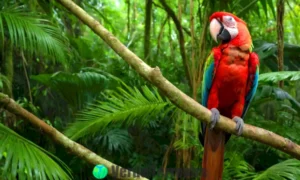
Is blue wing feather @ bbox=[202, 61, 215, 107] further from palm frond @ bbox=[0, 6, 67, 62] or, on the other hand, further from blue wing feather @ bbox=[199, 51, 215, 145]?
palm frond @ bbox=[0, 6, 67, 62]

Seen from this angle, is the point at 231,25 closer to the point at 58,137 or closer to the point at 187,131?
the point at 187,131

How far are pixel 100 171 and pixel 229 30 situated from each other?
716 millimetres

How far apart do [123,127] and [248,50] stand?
1258 millimetres

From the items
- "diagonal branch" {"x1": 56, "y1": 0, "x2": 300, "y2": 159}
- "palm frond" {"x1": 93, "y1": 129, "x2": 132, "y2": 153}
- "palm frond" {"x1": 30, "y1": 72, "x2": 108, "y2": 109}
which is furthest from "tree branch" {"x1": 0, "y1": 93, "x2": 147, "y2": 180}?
"palm frond" {"x1": 93, "y1": 129, "x2": 132, "y2": 153}

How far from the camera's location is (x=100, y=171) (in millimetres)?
1148

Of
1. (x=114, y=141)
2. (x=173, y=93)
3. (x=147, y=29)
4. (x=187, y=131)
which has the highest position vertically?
(x=147, y=29)

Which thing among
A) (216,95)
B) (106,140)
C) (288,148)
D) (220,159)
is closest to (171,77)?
(106,140)

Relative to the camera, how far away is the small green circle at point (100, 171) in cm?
114

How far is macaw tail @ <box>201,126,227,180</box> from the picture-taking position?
1255mm

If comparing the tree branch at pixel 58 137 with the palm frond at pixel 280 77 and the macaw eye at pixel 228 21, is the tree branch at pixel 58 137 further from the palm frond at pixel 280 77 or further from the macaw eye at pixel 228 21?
the palm frond at pixel 280 77

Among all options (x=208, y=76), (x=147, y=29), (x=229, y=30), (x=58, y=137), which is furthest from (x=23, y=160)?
(x=147, y=29)

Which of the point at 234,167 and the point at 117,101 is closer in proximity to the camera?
the point at 117,101

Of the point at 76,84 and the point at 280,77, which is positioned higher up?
the point at 280,77

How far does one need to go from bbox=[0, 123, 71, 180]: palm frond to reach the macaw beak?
77cm
